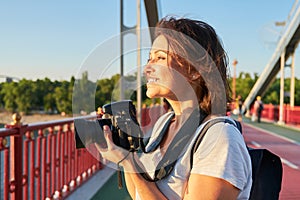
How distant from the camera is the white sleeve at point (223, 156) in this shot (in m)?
0.75

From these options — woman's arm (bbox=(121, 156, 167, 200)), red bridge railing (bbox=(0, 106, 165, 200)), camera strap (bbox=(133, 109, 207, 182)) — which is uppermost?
camera strap (bbox=(133, 109, 207, 182))

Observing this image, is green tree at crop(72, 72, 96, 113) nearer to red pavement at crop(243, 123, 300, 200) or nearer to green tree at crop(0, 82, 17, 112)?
red pavement at crop(243, 123, 300, 200)

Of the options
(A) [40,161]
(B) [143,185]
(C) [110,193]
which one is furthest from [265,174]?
(C) [110,193]

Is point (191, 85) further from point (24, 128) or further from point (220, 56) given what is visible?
point (24, 128)

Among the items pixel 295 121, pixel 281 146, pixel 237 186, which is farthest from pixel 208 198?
pixel 295 121

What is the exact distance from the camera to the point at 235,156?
2.50 feet

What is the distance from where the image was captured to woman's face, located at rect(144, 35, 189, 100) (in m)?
0.88

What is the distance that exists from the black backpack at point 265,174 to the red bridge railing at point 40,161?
5.53 ft

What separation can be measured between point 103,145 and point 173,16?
43 centimetres

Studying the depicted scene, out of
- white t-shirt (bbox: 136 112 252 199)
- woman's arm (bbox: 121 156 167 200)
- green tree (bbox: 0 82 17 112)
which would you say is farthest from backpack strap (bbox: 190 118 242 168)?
green tree (bbox: 0 82 17 112)

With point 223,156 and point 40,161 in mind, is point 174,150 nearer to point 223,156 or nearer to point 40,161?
point 223,156

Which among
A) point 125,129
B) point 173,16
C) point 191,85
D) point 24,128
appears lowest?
point 24,128

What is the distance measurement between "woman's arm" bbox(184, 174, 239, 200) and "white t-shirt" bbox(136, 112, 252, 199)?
11mm

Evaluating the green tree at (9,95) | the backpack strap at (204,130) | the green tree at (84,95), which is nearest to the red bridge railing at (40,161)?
the green tree at (84,95)
